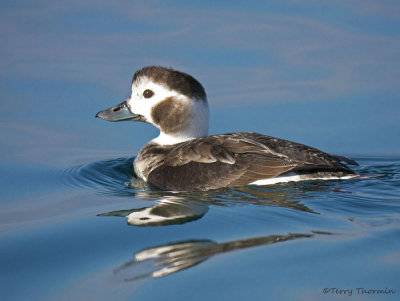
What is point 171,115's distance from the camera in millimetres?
7469

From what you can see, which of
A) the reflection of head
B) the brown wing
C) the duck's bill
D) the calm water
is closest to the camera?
the calm water

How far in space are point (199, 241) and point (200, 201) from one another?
1143 millimetres

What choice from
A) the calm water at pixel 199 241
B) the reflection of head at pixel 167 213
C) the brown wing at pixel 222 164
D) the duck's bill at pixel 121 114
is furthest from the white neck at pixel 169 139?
the reflection of head at pixel 167 213

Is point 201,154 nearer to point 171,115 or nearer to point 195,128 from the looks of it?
point 195,128

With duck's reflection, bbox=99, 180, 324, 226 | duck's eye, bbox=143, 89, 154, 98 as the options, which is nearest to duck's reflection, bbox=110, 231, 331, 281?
duck's reflection, bbox=99, 180, 324, 226

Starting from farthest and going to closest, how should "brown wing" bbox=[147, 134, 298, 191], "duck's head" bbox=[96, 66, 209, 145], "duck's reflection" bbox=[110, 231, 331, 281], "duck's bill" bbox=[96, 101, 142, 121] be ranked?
"duck's bill" bbox=[96, 101, 142, 121], "duck's head" bbox=[96, 66, 209, 145], "brown wing" bbox=[147, 134, 298, 191], "duck's reflection" bbox=[110, 231, 331, 281]

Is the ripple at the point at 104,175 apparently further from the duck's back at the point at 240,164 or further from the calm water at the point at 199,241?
the duck's back at the point at 240,164

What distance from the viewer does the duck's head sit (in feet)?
24.1

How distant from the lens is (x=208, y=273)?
4.43m

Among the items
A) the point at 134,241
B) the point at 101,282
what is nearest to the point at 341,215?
the point at 134,241

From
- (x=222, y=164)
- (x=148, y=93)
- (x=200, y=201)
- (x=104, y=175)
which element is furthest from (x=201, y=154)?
(x=104, y=175)

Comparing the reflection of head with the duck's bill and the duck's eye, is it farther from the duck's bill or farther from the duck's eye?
the duck's bill

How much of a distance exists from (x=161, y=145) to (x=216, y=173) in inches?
46.6

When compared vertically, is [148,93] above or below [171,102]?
above
